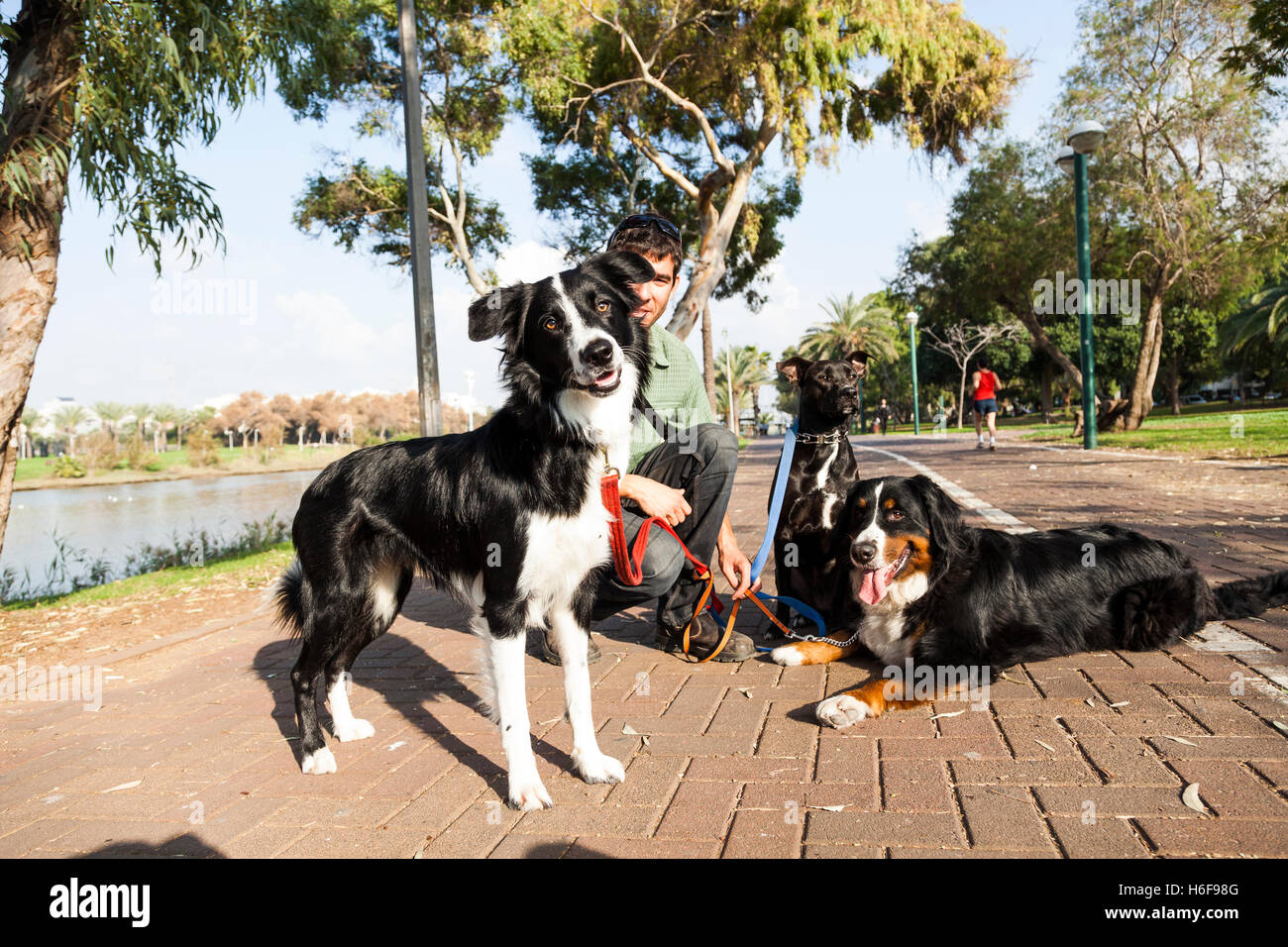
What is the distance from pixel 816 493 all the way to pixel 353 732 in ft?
9.39

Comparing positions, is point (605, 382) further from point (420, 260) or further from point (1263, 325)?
point (1263, 325)

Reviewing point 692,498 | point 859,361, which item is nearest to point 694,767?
point 692,498

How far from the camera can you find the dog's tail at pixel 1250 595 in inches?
154

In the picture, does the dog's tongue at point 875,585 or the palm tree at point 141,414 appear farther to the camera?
the palm tree at point 141,414

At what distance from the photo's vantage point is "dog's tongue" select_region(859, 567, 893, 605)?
11.5ft

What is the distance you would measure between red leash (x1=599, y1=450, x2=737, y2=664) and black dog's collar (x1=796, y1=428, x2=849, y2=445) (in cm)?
112

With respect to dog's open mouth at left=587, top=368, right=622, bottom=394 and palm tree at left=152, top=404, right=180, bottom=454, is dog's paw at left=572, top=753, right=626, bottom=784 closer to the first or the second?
dog's open mouth at left=587, top=368, right=622, bottom=394

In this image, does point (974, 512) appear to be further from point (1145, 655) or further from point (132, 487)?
point (132, 487)

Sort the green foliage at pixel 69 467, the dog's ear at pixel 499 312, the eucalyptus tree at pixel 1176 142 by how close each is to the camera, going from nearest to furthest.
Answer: the dog's ear at pixel 499 312 < the eucalyptus tree at pixel 1176 142 < the green foliage at pixel 69 467

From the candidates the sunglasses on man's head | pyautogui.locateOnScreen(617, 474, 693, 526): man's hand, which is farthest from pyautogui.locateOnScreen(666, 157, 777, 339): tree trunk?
pyautogui.locateOnScreen(617, 474, 693, 526): man's hand

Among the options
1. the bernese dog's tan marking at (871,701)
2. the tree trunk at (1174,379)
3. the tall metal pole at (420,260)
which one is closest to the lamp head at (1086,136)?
the tall metal pole at (420,260)

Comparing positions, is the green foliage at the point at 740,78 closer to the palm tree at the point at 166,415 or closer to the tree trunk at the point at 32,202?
the tree trunk at the point at 32,202

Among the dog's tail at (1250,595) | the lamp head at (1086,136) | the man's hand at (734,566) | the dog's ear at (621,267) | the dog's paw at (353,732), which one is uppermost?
the lamp head at (1086,136)

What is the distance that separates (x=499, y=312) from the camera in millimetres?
2869
